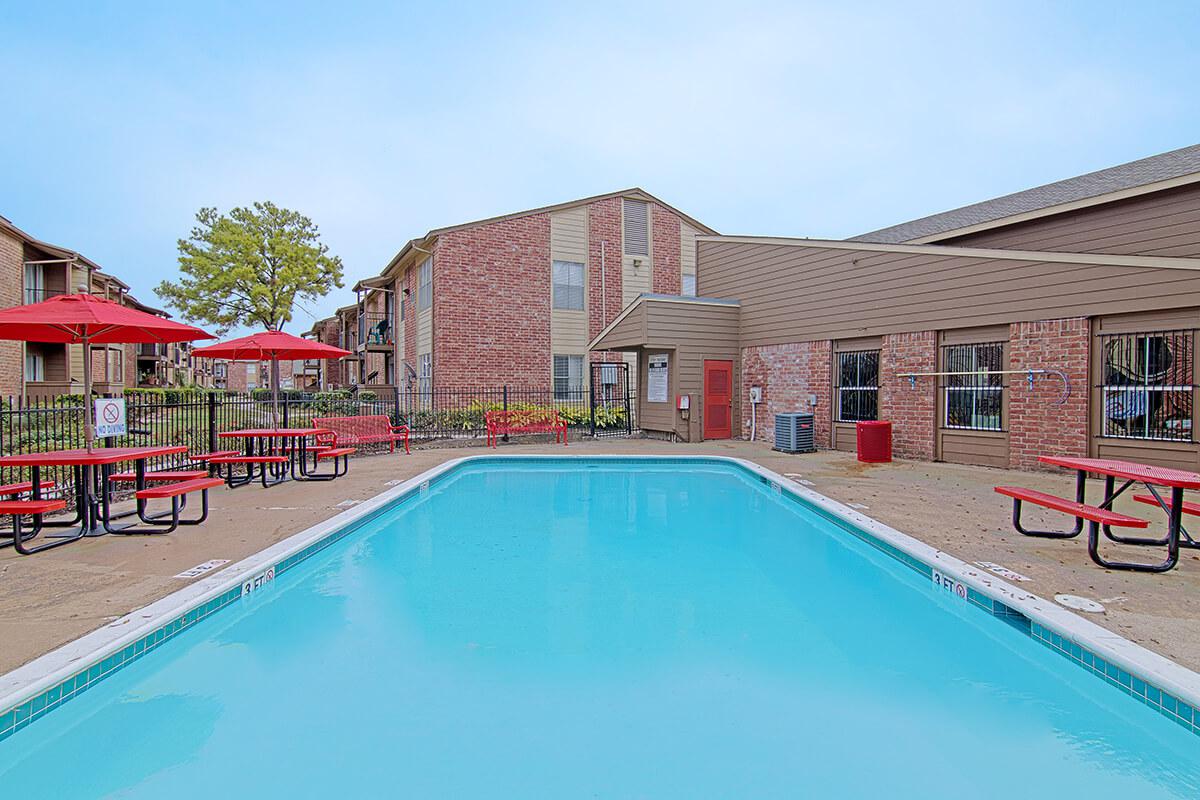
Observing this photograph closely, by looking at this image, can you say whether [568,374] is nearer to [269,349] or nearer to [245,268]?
[269,349]

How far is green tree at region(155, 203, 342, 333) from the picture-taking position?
28891 millimetres

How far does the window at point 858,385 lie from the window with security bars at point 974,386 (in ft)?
4.52

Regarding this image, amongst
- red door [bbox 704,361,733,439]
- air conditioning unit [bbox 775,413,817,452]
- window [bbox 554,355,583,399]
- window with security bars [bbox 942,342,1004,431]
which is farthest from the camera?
window [bbox 554,355,583,399]

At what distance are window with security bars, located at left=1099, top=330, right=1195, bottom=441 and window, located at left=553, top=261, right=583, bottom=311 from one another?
13.0 metres

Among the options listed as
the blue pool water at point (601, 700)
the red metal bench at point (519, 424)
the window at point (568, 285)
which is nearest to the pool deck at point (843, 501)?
the blue pool water at point (601, 700)

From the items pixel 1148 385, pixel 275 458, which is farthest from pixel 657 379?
pixel 1148 385

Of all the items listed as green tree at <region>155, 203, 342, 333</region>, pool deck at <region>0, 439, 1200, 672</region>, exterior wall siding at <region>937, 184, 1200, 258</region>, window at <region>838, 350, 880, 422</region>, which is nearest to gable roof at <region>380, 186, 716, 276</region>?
window at <region>838, 350, 880, 422</region>

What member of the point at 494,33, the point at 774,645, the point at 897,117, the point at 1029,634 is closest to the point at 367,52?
the point at 494,33

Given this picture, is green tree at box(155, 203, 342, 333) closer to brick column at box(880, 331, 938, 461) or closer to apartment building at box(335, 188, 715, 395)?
apartment building at box(335, 188, 715, 395)

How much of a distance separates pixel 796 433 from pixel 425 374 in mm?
11346

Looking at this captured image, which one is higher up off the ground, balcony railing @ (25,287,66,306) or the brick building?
balcony railing @ (25,287,66,306)

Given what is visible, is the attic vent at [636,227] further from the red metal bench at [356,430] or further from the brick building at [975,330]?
the red metal bench at [356,430]

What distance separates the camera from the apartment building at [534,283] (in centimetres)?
1756

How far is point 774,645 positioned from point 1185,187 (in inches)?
360
